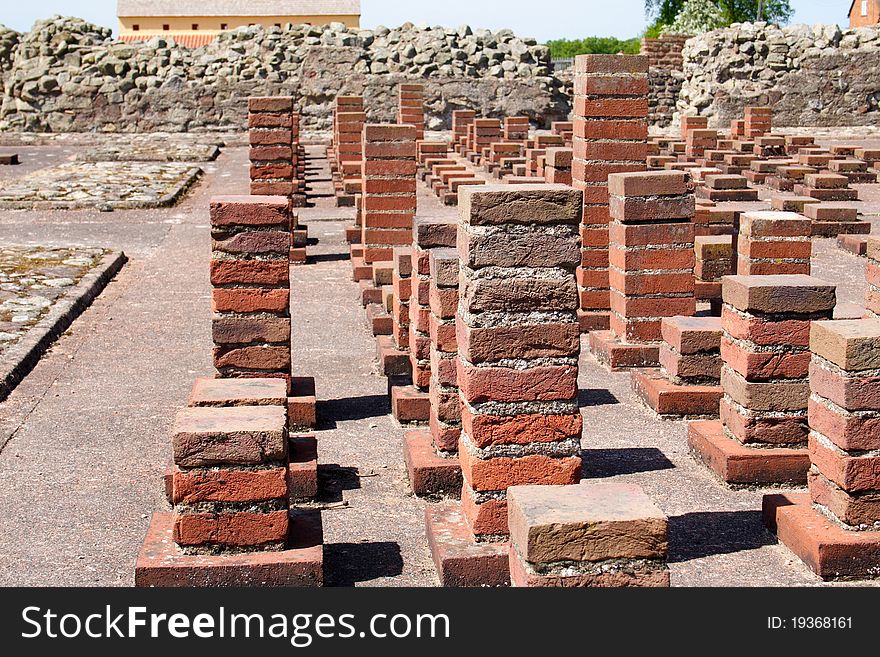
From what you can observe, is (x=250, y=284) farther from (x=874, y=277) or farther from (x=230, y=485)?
(x=874, y=277)

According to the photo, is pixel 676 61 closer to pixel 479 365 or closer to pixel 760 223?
pixel 760 223

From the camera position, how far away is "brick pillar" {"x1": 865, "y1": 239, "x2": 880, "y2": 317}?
7.89 metres

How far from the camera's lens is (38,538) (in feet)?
18.4

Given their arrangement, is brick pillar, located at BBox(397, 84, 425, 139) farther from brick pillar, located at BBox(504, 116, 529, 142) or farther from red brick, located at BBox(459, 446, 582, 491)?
red brick, located at BBox(459, 446, 582, 491)

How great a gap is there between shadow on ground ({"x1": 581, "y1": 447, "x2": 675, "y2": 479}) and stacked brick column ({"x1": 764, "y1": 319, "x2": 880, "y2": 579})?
1.25 meters

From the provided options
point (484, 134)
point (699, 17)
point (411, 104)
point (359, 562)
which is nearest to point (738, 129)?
point (484, 134)

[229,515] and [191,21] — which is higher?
[191,21]

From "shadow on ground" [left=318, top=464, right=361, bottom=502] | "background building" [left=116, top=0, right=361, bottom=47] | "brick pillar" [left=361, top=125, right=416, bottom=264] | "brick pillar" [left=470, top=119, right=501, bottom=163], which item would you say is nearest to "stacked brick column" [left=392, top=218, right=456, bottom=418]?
"shadow on ground" [left=318, top=464, right=361, bottom=502]

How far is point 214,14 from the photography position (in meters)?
72.7

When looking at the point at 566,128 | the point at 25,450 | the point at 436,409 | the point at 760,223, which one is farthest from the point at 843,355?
the point at 566,128

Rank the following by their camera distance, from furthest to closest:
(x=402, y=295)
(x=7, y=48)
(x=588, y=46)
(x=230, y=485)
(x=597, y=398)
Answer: (x=588, y=46) → (x=7, y=48) → (x=402, y=295) → (x=597, y=398) → (x=230, y=485)

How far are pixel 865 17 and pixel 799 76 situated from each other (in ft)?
146

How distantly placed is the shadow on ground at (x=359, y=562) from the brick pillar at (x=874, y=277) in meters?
3.95

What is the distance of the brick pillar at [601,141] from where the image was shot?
1000cm
